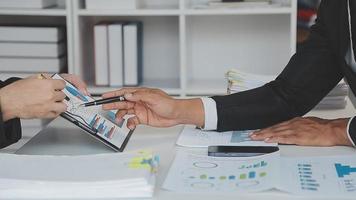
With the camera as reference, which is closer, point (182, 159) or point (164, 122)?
point (182, 159)

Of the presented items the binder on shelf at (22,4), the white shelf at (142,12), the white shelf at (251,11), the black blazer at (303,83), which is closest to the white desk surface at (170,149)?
the black blazer at (303,83)

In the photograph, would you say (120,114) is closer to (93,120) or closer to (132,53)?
(93,120)


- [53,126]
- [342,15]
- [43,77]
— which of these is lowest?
[53,126]

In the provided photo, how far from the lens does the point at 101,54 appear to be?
2525 millimetres

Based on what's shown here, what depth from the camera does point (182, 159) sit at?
1219 mm

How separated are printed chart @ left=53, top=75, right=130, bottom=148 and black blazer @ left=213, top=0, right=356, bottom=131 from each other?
0.84 feet

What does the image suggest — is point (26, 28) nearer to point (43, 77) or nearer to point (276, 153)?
point (43, 77)

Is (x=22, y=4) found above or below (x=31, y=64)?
above

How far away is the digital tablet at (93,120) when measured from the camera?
1.26 metres

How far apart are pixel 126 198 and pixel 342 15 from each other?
30.2 inches

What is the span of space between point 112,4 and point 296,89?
1.18 m

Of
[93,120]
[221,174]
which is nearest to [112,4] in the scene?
[93,120]

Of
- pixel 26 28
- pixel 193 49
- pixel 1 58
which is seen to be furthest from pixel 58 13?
pixel 193 49

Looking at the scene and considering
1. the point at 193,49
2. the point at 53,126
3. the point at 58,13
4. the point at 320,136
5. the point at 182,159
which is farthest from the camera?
the point at 193,49
